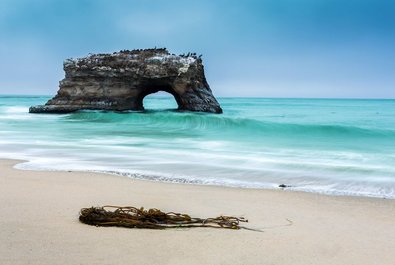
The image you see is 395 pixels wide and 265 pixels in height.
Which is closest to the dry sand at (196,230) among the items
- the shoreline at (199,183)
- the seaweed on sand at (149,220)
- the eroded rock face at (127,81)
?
the seaweed on sand at (149,220)

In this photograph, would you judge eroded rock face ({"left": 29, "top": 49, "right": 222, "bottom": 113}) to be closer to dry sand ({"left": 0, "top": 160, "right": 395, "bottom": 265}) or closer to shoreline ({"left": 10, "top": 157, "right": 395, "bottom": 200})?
shoreline ({"left": 10, "top": 157, "right": 395, "bottom": 200})

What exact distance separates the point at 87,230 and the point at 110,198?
1484 mm

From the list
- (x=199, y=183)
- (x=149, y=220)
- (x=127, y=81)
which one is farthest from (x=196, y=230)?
(x=127, y=81)

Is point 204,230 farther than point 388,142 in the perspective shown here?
No

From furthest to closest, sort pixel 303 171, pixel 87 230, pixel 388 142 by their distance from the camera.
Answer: pixel 388 142 < pixel 303 171 < pixel 87 230

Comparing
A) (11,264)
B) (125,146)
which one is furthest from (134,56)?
(11,264)

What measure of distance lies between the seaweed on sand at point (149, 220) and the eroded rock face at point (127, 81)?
76.4 ft

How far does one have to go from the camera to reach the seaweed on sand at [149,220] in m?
4.18

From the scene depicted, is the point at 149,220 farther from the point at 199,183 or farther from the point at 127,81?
the point at 127,81

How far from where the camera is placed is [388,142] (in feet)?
52.6

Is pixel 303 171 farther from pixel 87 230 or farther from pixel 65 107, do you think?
pixel 65 107

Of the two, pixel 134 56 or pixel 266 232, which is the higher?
pixel 134 56

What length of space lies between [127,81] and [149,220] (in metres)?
25.6

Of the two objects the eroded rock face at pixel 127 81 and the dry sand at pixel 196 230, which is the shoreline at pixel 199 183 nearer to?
the dry sand at pixel 196 230
